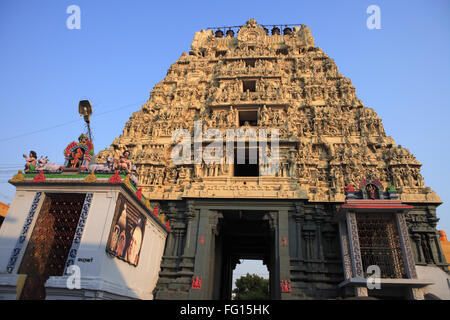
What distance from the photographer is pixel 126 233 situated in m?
11.2

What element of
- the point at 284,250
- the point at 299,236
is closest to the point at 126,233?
the point at 284,250

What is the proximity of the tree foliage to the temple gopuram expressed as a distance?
2756cm

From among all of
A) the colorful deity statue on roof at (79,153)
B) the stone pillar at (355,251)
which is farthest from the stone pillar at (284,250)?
the colorful deity statue on roof at (79,153)

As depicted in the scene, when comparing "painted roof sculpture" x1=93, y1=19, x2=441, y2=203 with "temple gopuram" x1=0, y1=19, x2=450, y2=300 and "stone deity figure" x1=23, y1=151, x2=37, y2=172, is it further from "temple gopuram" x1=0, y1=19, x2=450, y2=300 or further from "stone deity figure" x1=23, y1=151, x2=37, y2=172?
"stone deity figure" x1=23, y1=151, x2=37, y2=172

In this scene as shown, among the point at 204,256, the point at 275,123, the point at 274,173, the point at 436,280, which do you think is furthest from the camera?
the point at 275,123

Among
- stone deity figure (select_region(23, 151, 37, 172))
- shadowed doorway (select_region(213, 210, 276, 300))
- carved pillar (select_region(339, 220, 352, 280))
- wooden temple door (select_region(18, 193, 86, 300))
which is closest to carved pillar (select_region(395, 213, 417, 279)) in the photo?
carved pillar (select_region(339, 220, 352, 280))

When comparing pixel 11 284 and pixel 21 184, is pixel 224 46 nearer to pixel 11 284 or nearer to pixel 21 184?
pixel 21 184

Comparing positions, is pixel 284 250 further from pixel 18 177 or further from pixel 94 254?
pixel 18 177

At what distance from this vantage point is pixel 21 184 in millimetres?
11375

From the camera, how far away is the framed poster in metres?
10.3

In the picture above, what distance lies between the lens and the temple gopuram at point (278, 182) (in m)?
13.1

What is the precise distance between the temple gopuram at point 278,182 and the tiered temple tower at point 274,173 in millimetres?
76

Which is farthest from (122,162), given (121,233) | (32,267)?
(32,267)

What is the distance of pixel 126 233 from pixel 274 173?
29.4 ft
